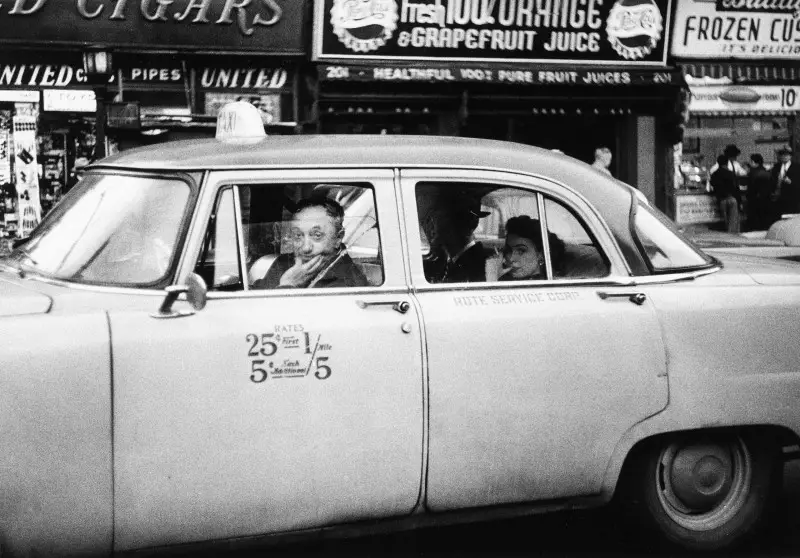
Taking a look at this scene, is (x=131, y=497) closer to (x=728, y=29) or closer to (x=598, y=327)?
(x=598, y=327)

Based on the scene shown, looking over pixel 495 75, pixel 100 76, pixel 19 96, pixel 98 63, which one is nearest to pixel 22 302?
pixel 98 63

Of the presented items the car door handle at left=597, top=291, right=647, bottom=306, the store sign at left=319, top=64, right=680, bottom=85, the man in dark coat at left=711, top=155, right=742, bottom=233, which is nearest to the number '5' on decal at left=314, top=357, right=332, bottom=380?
the car door handle at left=597, top=291, right=647, bottom=306

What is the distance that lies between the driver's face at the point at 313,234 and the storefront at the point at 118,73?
8.75m

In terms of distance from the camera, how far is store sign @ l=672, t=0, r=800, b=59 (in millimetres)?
16344

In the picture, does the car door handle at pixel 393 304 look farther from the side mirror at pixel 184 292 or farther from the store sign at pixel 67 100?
the store sign at pixel 67 100

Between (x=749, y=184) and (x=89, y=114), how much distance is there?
9112 mm

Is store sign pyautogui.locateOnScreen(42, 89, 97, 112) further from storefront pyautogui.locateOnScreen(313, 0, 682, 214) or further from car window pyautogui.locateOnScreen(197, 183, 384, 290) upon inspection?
car window pyautogui.locateOnScreen(197, 183, 384, 290)

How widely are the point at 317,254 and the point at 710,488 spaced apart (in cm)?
182

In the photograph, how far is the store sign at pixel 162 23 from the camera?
43.7 feet

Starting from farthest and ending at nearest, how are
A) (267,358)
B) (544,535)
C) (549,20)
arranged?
1. (549,20)
2. (544,535)
3. (267,358)

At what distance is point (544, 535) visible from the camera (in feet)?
16.7

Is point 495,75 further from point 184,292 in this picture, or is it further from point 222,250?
point 184,292

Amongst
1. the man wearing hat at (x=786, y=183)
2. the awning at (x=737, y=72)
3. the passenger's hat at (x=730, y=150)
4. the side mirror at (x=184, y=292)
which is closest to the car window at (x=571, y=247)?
the side mirror at (x=184, y=292)

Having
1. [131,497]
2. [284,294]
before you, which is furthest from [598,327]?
[131,497]
